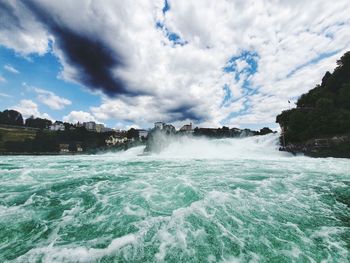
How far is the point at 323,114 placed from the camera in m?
36.8

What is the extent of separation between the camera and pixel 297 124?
132ft

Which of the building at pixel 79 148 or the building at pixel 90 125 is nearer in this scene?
the building at pixel 79 148

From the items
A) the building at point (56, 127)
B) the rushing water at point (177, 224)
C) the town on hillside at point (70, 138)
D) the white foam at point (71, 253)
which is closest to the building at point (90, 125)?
the building at point (56, 127)

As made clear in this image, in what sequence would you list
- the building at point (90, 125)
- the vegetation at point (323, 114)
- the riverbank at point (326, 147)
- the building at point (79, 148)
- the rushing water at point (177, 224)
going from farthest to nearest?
1. the building at point (90, 125)
2. the building at point (79, 148)
3. the vegetation at point (323, 114)
4. the riverbank at point (326, 147)
5. the rushing water at point (177, 224)

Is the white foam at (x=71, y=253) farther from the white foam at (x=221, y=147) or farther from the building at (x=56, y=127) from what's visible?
the building at (x=56, y=127)

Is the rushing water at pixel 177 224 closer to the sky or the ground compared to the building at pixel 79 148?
closer to the ground

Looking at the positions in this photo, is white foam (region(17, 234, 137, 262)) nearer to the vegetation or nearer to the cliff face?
the cliff face

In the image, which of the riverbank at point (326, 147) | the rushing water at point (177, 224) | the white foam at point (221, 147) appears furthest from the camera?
the white foam at point (221, 147)

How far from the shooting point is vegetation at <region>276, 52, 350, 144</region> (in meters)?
34.8

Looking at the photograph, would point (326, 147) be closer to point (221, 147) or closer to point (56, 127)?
point (221, 147)

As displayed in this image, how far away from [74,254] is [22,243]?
1.66 m

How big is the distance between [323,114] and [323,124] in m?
2.22

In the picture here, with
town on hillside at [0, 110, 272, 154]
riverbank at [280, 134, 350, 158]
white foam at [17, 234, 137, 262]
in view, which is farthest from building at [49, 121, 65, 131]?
white foam at [17, 234, 137, 262]

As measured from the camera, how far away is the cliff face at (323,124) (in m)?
32.0
